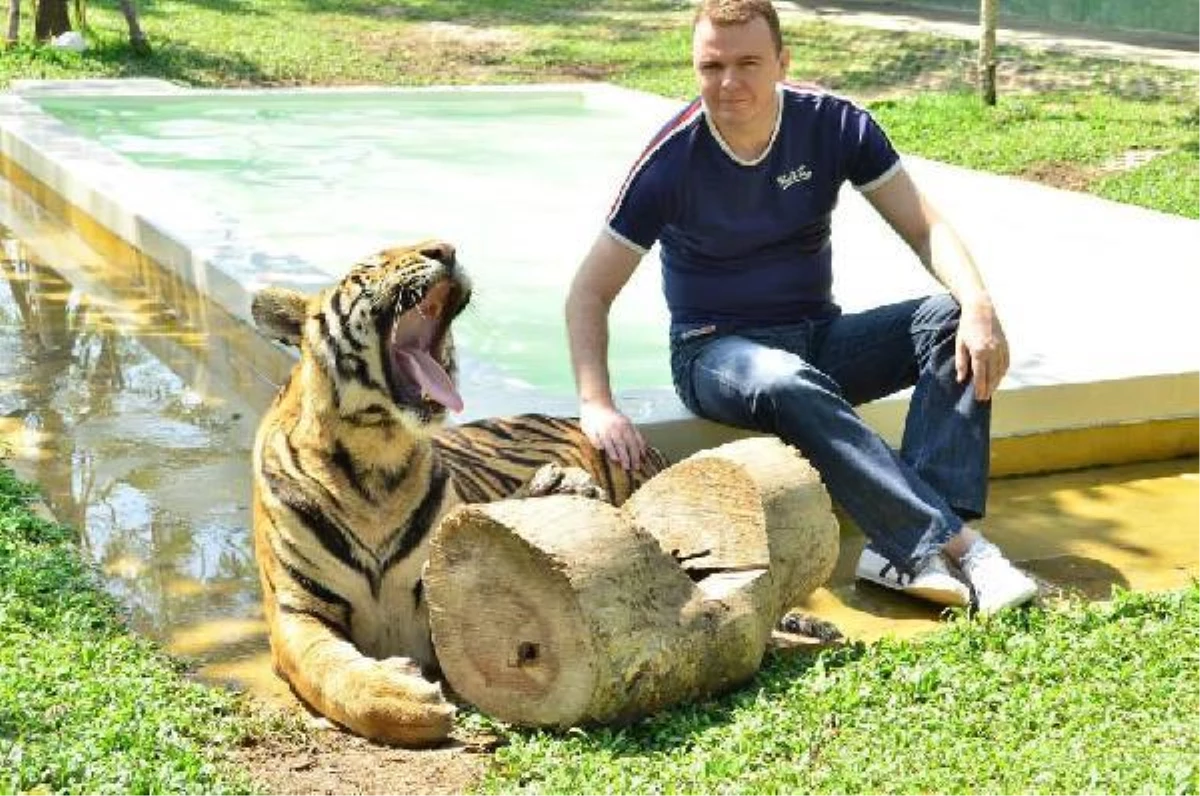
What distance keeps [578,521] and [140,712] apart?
0.98 metres

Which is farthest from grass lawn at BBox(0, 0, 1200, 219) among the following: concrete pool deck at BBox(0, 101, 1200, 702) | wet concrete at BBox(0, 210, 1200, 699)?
wet concrete at BBox(0, 210, 1200, 699)

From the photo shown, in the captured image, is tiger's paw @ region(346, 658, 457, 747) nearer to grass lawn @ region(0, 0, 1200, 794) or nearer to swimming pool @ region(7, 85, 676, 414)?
grass lawn @ region(0, 0, 1200, 794)

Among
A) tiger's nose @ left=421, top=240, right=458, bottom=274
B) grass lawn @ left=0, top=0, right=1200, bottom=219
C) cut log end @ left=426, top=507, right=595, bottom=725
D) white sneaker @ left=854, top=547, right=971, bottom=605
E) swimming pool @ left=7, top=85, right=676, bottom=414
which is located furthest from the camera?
grass lawn @ left=0, top=0, right=1200, bottom=219

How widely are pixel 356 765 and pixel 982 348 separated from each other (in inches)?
72.4

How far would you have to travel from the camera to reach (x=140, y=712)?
388 centimetres

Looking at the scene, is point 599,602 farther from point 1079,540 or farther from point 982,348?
point 1079,540

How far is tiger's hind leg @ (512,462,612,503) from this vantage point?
14.0ft

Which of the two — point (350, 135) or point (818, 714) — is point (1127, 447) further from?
point (350, 135)

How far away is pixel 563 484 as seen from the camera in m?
4.28

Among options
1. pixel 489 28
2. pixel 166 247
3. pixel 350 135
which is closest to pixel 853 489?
pixel 166 247

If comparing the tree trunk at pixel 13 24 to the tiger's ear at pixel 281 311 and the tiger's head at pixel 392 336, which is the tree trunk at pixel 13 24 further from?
the tiger's head at pixel 392 336

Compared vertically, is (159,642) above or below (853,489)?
below

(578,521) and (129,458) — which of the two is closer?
(578,521)

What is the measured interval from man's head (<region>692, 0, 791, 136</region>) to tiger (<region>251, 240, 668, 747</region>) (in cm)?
98
